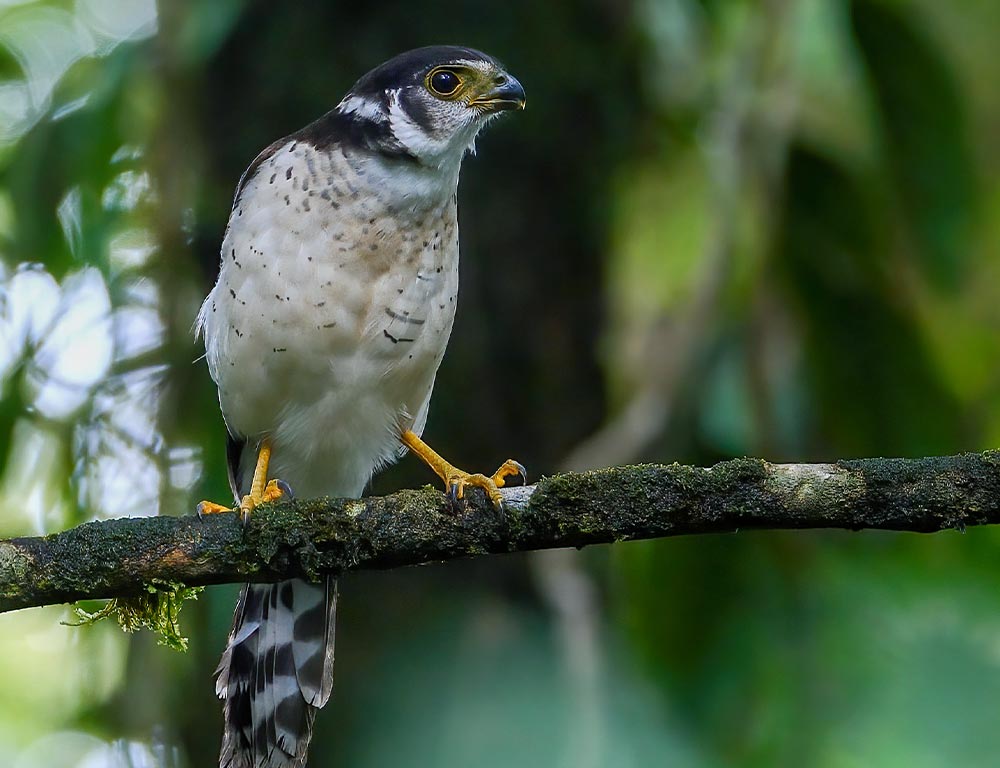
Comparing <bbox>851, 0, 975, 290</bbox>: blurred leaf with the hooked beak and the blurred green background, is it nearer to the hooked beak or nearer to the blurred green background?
the blurred green background

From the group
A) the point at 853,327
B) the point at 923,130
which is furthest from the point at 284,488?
the point at 923,130

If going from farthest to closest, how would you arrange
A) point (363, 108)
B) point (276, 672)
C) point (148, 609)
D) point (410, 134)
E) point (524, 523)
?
point (276, 672) → point (363, 108) → point (410, 134) → point (148, 609) → point (524, 523)

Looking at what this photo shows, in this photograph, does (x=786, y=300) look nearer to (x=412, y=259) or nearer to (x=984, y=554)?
(x=984, y=554)

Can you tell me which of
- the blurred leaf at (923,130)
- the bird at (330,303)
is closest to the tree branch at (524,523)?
the bird at (330,303)

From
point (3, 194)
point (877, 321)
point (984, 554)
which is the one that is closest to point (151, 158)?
point (3, 194)

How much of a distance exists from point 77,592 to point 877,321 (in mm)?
3579

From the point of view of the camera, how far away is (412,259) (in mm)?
3812

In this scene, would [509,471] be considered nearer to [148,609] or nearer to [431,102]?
[148,609]

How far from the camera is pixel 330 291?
3.71m

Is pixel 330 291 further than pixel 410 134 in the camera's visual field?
No

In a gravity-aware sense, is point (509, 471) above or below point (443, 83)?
below

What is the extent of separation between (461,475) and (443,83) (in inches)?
52.5

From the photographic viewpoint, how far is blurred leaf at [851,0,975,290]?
5.14m

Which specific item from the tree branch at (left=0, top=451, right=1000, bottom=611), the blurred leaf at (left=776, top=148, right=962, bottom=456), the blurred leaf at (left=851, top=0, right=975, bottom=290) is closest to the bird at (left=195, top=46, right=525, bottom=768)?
the tree branch at (left=0, top=451, right=1000, bottom=611)
